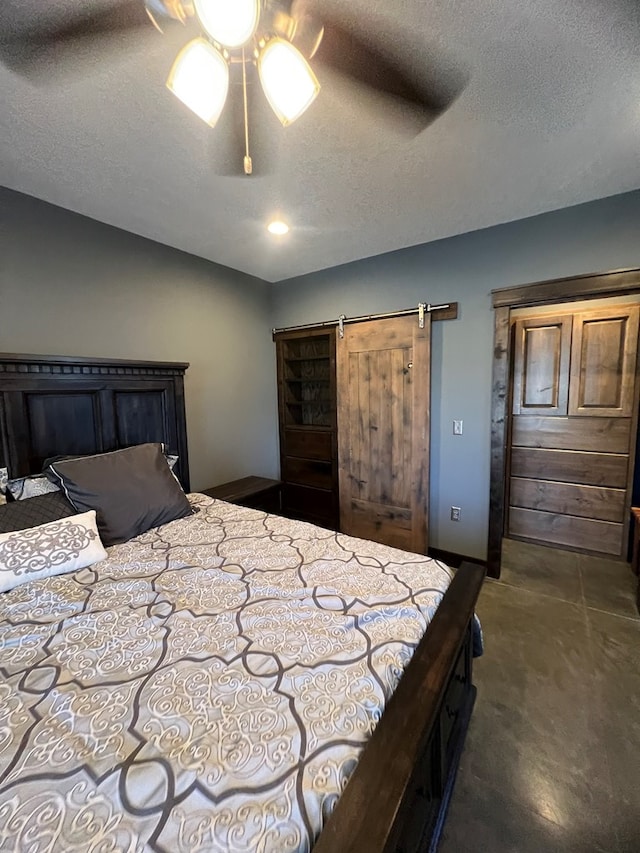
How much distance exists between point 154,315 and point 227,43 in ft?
5.98

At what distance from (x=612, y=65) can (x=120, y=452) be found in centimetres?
262

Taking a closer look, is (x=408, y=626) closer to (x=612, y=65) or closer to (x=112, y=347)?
(x=612, y=65)

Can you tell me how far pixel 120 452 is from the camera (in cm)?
191

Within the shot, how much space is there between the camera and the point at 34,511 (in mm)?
1523

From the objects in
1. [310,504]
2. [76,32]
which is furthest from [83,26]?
[310,504]

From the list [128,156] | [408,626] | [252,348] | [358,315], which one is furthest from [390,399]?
[128,156]

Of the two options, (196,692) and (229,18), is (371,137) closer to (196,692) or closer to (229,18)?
(229,18)

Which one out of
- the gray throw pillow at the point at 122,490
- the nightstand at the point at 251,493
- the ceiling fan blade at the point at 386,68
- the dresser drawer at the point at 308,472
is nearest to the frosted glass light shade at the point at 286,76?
the ceiling fan blade at the point at 386,68

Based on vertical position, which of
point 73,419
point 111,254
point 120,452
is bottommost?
point 120,452

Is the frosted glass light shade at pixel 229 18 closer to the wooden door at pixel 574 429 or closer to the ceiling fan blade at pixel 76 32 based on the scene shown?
the ceiling fan blade at pixel 76 32

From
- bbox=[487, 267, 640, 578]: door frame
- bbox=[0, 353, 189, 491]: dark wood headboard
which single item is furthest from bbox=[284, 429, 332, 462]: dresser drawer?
bbox=[487, 267, 640, 578]: door frame

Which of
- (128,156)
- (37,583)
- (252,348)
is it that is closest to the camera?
(37,583)

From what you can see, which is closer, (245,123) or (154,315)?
(245,123)

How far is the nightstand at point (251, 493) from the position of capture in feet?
8.65
